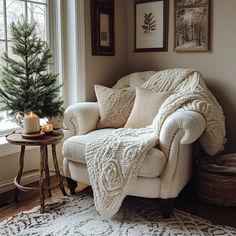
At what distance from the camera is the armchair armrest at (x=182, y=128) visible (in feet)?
7.55

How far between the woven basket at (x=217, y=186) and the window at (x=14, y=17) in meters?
1.60

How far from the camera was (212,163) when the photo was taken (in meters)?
2.92

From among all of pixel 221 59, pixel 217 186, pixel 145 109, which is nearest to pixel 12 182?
pixel 145 109

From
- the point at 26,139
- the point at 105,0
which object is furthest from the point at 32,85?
the point at 105,0

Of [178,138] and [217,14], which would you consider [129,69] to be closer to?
[217,14]

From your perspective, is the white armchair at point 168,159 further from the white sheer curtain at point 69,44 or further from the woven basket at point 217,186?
the white sheer curtain at point 69,44

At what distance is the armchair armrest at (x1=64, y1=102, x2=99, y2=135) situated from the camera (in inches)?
114

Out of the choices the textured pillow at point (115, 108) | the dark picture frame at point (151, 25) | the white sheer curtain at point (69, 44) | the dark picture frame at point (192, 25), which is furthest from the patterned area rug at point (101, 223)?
the dark picture frame at point (151, 25)

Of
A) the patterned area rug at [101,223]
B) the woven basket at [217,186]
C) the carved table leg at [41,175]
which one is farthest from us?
the woven basket at [217,186]

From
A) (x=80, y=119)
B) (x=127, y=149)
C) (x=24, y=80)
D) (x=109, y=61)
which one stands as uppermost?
(x=109, y=61)

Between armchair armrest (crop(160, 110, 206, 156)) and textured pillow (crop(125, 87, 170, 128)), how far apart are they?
1.18 ft

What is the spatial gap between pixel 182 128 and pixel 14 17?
173 centimetres

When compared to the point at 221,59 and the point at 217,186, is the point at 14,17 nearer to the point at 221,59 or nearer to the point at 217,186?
the point at 221,59

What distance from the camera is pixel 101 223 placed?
233cm
